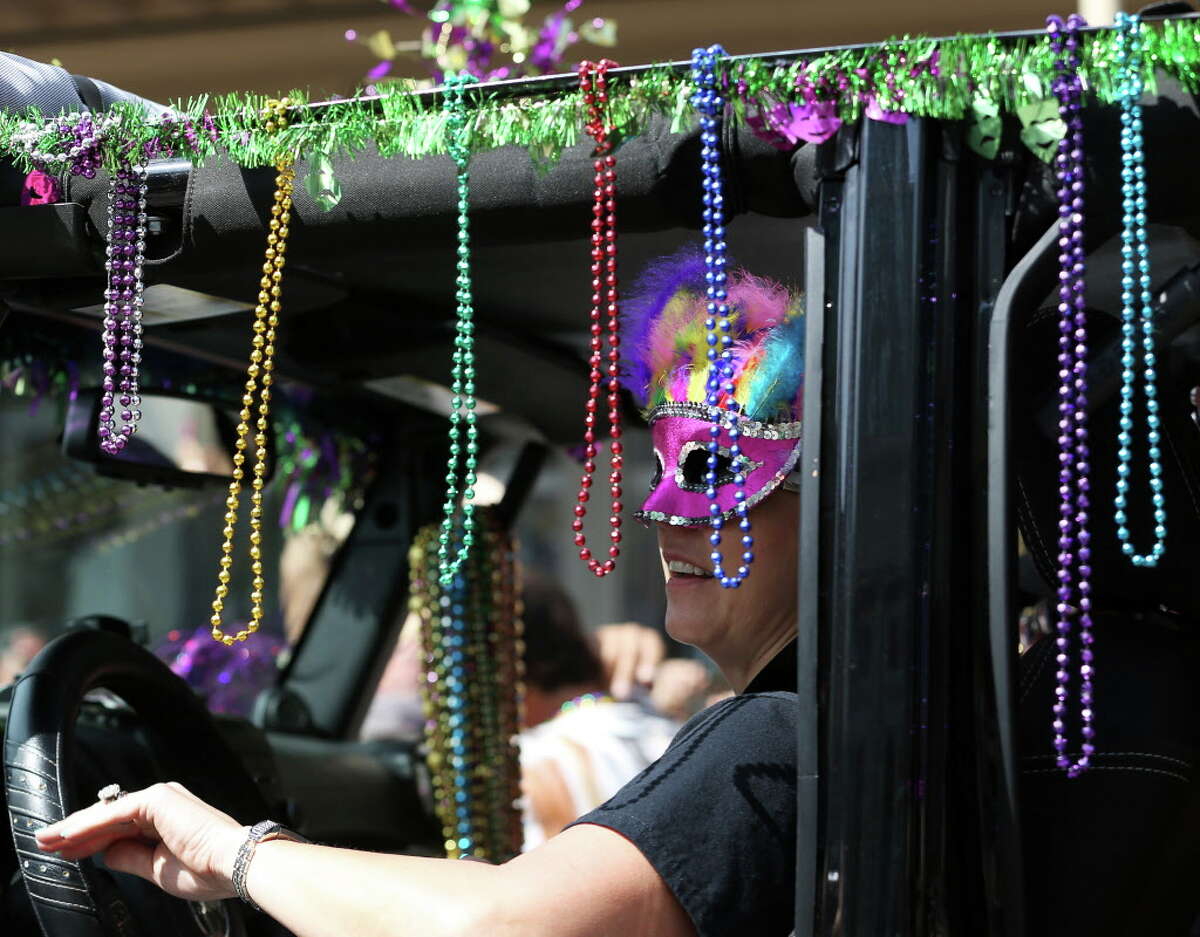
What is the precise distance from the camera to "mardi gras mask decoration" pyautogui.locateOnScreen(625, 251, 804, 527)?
184cm

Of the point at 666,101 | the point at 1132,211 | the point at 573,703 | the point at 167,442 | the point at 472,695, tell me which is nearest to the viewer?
the point at 1132,211

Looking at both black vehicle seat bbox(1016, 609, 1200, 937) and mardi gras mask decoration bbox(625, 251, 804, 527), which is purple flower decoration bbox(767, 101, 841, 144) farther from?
black vehicle seat bbox(1016, 609, 1200, 937)

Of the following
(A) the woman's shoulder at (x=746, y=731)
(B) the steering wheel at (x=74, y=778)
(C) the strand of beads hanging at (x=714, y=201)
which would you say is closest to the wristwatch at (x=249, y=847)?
(B) the steering wheel at (x=74, y=778)

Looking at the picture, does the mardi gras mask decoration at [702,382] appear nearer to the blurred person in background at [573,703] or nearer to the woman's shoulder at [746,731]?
the woman's shoulder at [746,731]

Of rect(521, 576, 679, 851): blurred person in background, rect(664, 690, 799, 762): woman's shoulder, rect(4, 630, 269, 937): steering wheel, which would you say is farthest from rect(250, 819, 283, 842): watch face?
rect(521, 576, 679, 851): blurred person in background

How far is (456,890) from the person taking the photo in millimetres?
1432

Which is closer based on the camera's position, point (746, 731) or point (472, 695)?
point (746, 731)

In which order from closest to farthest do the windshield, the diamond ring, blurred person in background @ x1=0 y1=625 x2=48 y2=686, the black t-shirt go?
1. the black t-shirt
2. the diamond ring
3. the windshield
4. blurred person in background @ x1=0 y1=625 x2=48 y2=686

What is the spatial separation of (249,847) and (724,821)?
48 centimetres

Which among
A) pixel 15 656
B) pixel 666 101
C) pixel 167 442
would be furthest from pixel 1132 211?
pixel 15 656

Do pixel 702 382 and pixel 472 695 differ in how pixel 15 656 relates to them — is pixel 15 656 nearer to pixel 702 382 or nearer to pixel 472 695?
pixel 472 695

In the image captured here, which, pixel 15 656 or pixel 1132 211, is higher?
pixel 1132 211

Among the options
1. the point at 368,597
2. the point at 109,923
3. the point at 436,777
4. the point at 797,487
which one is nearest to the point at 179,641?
the point at 368,597

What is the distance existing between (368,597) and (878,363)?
2.19 meters
